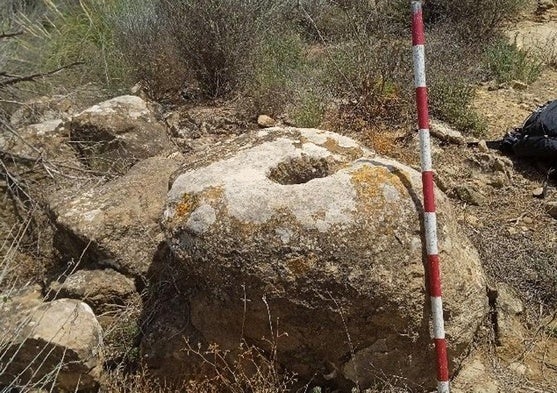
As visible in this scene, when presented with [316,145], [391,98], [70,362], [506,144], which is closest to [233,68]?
[391,98]

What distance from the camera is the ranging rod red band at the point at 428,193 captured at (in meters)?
2.82

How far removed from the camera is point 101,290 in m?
3.63

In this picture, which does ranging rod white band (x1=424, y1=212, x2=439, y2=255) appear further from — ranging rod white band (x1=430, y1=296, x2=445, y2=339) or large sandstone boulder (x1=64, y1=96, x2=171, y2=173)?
large sandstone boulder (x1=64, y1=96, x2=171, y2=173)

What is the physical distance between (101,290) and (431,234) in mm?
1938

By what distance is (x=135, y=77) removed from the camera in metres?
6.51

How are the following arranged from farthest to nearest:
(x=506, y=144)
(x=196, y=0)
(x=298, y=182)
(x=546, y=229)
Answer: (x=196, y=0) < (x=506, y=144) < (x=546, y=229) < (x=298, y=182)

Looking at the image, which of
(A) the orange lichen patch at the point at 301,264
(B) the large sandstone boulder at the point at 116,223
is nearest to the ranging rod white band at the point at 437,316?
(A) the orange lichen patch at the point at 301,264

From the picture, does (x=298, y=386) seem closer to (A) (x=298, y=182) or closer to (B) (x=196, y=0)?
(A) (x=298, y=182)

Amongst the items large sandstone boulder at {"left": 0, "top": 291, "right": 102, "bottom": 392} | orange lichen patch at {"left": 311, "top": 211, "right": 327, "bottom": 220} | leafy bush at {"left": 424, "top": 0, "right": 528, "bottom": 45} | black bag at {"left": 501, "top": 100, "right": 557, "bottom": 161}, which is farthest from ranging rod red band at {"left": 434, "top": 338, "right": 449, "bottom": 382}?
leafy bush at {"left": 424, "top": 0, "right": 528, "bottom": 45}

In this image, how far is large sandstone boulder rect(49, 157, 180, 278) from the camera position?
3.73m

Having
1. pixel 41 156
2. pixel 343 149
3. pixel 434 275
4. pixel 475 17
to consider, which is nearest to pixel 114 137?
pixel 41 156

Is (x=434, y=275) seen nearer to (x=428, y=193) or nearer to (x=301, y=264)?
(x=428, y=193)

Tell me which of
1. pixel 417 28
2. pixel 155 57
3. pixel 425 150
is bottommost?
pixel 155 57

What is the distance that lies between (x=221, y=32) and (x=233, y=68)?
14.1 inches
